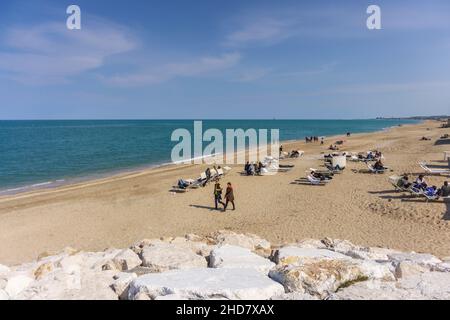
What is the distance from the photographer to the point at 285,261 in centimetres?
561

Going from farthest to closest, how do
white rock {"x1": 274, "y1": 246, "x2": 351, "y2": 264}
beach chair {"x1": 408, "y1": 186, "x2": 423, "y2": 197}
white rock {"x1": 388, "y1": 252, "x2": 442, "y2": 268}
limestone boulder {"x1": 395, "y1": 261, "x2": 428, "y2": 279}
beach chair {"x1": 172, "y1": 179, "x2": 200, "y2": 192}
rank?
1. beach chair {"x1": 172, "y1": 179, "x2": 200, "y2": 192}
2. beach chair {"x1": 408, "y1": 186, "x2": 423, "y2": 197}
3. white rock {"x1": 388, "y1": 252, "x2": 442, "y2": 268}
4. white rock {"x1": 274, "y1": 246, "x2": 351, "y2": 264}
5. limestone boulder {"x1": 395, "y1": 261, "x2": 428, "y2": 279}

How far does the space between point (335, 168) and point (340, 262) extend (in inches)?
641

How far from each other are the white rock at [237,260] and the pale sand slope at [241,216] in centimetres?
426

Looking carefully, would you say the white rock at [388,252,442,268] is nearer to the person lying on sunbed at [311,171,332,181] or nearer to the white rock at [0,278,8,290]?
the white rock at [0,278,8,290]

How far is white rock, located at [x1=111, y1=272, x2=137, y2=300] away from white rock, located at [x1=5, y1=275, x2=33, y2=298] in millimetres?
1180

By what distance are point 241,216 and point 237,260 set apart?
7407 millimetres

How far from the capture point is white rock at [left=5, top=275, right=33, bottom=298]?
4770mm

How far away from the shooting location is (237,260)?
5648mm

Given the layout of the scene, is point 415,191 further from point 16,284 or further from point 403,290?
point 16,284

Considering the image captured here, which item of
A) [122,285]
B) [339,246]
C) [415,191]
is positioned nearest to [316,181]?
[415,191]

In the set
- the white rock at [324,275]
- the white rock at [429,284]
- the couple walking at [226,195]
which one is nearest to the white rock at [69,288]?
the white rock at [324,275]

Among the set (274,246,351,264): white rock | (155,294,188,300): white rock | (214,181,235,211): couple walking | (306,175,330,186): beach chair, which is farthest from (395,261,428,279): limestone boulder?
(306,175,330,186): beach chair
